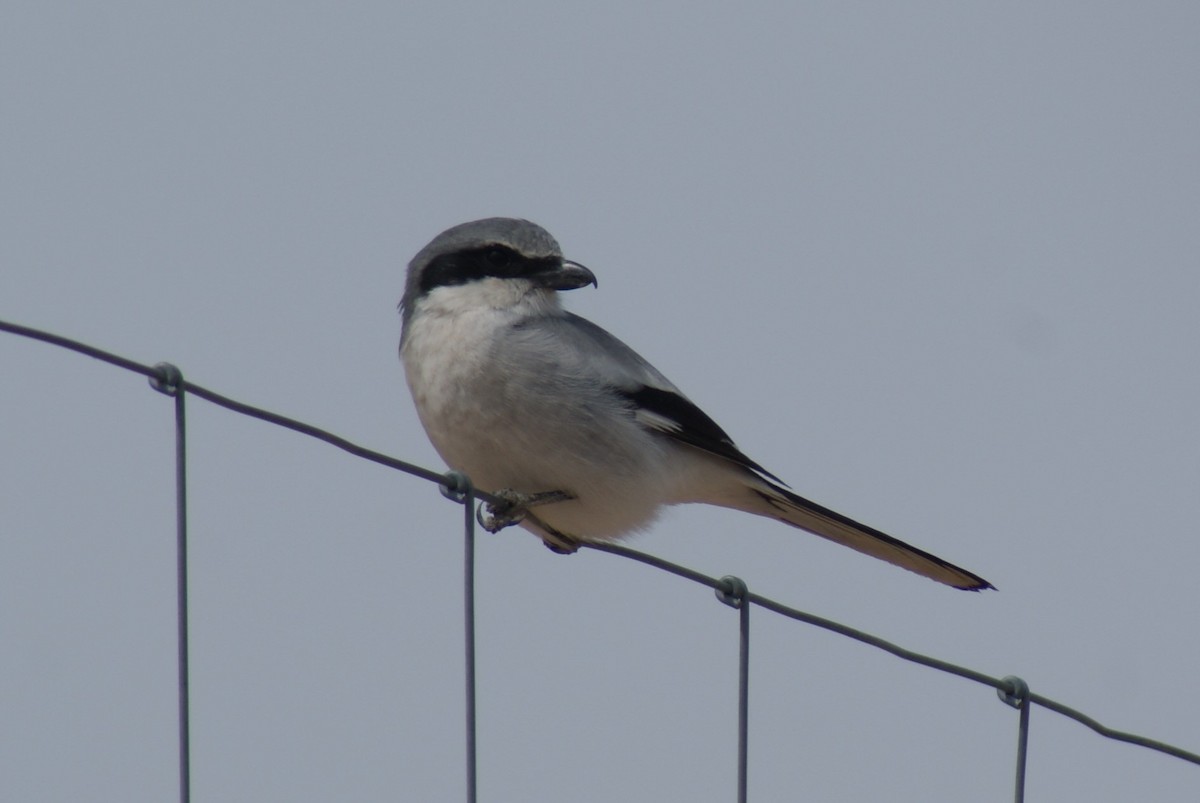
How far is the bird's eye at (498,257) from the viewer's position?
4.77 meters

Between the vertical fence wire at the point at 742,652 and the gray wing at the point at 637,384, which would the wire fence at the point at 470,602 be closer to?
the vertical fence wire at the point at 742,652

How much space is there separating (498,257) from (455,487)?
83.2 inches

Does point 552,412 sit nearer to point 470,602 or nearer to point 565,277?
point 565,277

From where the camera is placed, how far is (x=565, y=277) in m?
4.79

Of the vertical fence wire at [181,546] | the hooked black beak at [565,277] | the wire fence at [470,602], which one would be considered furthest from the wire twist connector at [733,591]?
the hooked black beak at [565,277]

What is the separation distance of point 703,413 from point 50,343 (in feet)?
9.53

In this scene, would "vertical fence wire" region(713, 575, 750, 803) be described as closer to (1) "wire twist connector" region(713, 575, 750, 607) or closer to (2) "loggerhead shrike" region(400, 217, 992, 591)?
(1) "wire twist connector" region(713, 575, 750, 607)

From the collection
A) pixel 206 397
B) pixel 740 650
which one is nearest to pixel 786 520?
pixel 740 650

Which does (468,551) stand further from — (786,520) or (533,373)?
(786,520)

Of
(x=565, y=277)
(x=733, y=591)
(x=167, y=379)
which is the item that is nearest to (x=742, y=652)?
(x=733, y=591)

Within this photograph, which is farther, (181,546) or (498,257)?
(498,257)

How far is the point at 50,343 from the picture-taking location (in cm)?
201

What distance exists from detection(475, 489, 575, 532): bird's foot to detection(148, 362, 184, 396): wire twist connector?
1.66 m

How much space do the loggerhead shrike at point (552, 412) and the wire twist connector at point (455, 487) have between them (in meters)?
1.27
